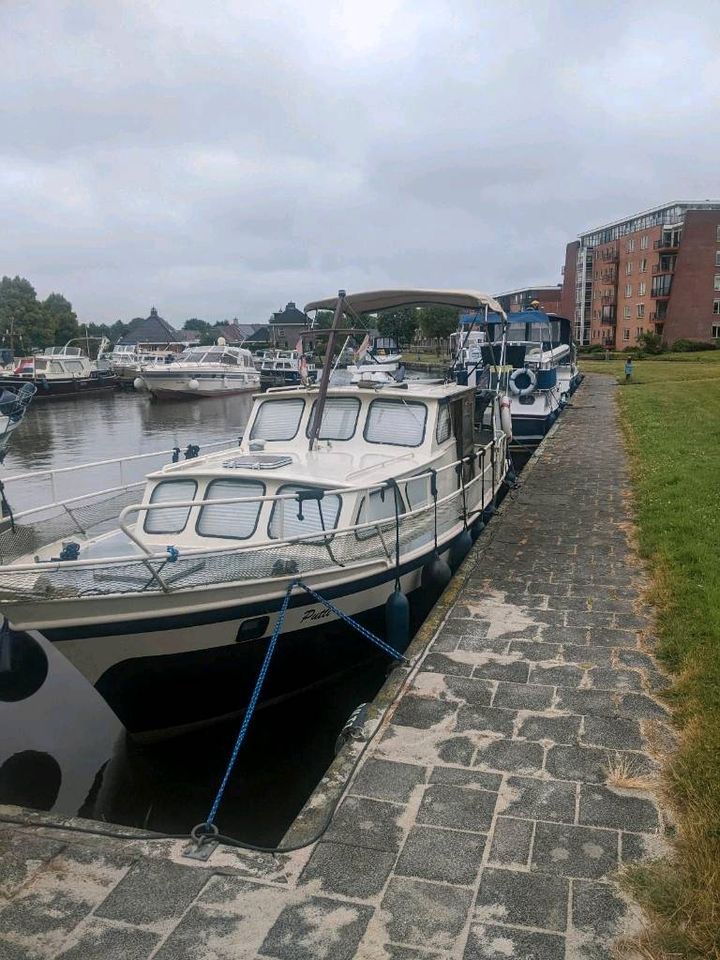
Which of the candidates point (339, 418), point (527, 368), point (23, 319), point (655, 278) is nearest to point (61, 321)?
point (23, 319)

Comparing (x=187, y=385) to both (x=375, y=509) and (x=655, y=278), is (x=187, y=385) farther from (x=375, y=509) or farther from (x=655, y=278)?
(x=375, y=509)

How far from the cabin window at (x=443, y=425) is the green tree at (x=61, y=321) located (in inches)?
3164

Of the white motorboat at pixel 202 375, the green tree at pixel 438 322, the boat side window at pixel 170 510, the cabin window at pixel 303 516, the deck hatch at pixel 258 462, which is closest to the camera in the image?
the cabin window at pixel 303 516

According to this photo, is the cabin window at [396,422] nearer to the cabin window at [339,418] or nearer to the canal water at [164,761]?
the cabin window at [339,418]

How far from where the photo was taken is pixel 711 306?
61.4 metres

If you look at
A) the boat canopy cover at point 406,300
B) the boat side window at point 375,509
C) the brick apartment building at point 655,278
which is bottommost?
the boat side window at point 375,509

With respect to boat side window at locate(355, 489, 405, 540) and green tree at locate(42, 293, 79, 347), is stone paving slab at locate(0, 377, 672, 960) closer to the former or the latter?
boat side window at locate(355, 489, 405, 540)

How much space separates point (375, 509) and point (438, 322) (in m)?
71.5

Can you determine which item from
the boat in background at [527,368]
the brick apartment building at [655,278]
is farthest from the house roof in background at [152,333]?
the boat in background at [527,368]

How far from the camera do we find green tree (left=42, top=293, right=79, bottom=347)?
82.5m

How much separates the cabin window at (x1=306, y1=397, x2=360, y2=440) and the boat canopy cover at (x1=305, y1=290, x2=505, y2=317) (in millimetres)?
1931

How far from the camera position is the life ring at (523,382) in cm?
2269

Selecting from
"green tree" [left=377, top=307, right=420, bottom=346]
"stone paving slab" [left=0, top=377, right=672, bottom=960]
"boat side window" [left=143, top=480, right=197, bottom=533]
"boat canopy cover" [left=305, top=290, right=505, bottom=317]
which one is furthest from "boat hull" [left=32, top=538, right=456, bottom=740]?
"green tree" [left=377, top=307, right=420, bottom=346]

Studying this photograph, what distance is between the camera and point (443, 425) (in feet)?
34.4
